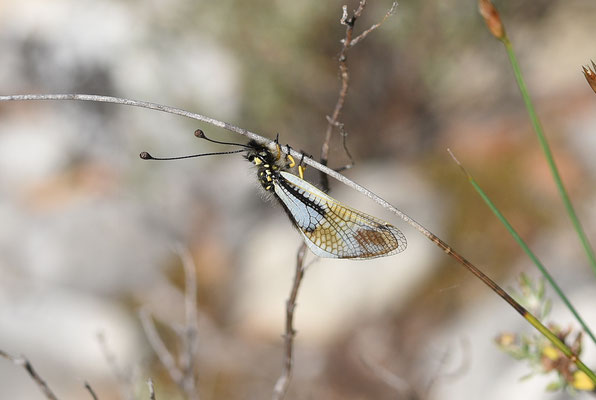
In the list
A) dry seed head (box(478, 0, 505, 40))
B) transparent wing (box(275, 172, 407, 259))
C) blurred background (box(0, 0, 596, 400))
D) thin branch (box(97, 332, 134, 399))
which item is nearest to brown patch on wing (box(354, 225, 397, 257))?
transparent wing (box(275, 172, 407, 259))

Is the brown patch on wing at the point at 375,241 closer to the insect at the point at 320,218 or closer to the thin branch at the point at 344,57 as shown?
the insect at the point at 320,218

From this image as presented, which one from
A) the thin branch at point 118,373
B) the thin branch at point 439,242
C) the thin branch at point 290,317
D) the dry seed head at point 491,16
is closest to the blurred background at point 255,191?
the thin branch at point 118,373

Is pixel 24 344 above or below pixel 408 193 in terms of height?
below

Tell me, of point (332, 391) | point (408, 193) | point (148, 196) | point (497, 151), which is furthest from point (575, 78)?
point (148, 196)

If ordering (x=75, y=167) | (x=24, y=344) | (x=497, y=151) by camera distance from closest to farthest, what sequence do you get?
(x=24, y=344)
(x=497, y=151)
(x=75, y=167)

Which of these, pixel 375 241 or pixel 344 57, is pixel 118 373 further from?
pixel 344 57

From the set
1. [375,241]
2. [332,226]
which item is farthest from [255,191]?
[375,241]

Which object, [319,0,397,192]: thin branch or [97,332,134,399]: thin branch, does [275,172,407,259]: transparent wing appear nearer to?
[319,0,397,192]: thin branch

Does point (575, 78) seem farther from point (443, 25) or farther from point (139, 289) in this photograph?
point (139, 289)
